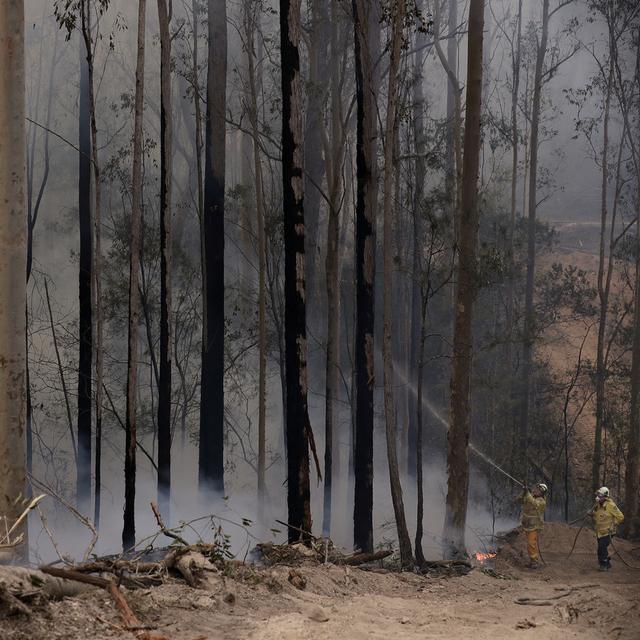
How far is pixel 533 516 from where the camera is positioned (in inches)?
639

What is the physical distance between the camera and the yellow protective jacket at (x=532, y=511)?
52.7ft

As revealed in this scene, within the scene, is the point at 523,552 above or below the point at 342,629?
below

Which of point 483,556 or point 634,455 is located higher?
A: point 634,455

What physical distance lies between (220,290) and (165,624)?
15902mm

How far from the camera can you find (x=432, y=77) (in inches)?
2447

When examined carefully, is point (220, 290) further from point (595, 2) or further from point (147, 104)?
point (147, 104)

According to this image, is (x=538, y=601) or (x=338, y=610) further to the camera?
(x=538, y=601)

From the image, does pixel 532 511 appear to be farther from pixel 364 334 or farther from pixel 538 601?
pixel 538 601

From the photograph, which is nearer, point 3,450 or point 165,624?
point 165,624

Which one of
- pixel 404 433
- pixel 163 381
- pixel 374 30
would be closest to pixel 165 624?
pixel 163 381

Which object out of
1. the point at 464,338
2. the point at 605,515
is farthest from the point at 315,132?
the point at 605,515

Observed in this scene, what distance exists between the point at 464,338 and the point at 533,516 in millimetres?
3451

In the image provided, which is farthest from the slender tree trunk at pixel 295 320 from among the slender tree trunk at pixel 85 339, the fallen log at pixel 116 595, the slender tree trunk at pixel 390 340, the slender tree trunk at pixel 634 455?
the slender tree trunk at pixel 85 339

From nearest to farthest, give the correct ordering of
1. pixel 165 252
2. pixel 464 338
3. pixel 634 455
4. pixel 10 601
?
pixel 10 601
pixel 464 338
pixel 165 252
pixel 634 455
